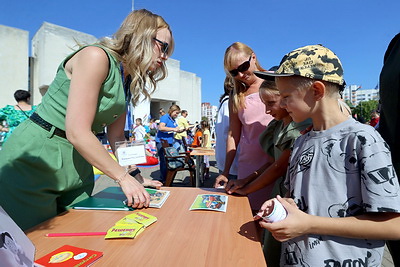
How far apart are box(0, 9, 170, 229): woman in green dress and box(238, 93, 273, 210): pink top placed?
90 cm

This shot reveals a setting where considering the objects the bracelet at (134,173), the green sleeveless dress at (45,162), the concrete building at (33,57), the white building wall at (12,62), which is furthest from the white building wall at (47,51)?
the green sleeveless dress at (45,162)

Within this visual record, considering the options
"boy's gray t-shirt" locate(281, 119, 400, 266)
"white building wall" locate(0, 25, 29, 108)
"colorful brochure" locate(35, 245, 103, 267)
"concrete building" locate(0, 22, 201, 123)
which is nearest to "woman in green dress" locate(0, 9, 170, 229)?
"colorful brochure" locate(35, 245, 103, 267)

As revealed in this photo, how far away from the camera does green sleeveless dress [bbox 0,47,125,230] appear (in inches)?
40.0

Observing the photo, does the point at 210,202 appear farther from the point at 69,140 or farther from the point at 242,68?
the point at 242,68

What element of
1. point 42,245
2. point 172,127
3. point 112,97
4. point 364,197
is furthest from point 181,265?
point 172,127

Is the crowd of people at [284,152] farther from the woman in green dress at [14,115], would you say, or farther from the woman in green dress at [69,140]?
the woman in green dress at [14,115]

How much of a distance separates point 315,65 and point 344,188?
1.48 ft

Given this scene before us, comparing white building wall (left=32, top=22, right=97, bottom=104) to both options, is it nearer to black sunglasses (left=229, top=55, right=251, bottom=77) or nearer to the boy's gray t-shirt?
black sunglasses (left=229, top=55, right=251, bottom=77)

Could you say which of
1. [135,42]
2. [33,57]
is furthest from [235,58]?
[33,57]

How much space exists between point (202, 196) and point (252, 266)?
672mm

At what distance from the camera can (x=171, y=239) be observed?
85 centimetres

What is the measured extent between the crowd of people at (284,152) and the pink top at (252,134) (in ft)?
0.90

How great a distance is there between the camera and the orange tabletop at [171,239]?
728mm

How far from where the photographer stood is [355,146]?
0.81 metres
